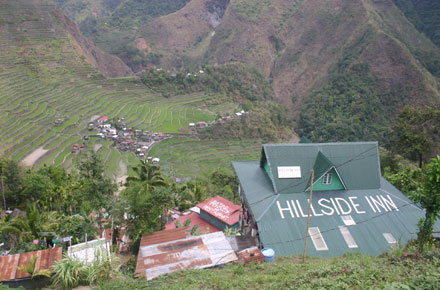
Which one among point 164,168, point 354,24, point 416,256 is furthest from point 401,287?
point 354,24

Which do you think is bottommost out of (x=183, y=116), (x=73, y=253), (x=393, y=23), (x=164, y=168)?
(x=73, y=253)

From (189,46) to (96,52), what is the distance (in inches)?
1267

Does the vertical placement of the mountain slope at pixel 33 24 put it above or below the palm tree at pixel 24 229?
above

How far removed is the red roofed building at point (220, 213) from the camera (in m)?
15.2

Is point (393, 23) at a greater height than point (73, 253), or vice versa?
point (393, 23)

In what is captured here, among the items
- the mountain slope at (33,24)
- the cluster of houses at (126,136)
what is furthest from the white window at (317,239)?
the mountain slope at (33,24)

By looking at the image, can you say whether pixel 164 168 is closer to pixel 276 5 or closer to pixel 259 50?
pixel 259 50

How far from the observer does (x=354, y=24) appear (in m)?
61.5

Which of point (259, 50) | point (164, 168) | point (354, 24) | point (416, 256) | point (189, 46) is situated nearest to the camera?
point (416, 256)

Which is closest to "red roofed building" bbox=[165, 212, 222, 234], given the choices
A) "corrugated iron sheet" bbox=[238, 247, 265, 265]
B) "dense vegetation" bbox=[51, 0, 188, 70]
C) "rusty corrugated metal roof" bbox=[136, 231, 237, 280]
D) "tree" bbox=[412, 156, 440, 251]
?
"rusty corrugated metal roof" bbox=[136, 231, 237, 280]

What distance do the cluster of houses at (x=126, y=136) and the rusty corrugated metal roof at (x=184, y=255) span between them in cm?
2651

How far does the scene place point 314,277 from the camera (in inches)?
292

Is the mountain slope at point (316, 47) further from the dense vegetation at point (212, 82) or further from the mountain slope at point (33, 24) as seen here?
the mountain slope at point (33, 24)

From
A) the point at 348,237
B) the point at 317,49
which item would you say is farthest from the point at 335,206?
the point at 317,49
